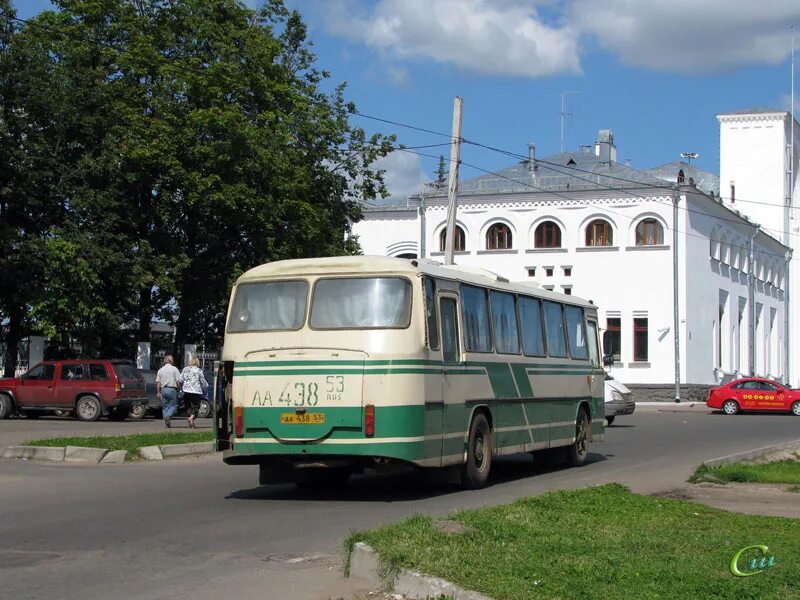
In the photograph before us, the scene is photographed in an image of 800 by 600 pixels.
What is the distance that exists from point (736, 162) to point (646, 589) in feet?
224

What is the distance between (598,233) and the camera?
2180 inches

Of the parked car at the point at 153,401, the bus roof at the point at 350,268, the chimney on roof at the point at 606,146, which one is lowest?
the parked car at the point at 153,401

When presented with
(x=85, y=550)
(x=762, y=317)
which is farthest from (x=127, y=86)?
(x=762, y=317)

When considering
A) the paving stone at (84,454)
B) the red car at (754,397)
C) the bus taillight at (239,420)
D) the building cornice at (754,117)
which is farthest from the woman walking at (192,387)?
the building cornice at (754,117)

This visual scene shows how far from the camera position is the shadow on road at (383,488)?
46.7 feet

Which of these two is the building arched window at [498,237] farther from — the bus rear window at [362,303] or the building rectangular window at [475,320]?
the bus rear window at [362,303]

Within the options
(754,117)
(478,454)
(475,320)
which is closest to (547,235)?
(754,117)

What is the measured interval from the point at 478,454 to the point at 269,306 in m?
3.48

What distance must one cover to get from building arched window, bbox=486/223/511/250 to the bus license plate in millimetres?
44269

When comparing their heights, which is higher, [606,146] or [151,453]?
[606,146]

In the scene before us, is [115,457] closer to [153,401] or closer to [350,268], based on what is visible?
[350,268]

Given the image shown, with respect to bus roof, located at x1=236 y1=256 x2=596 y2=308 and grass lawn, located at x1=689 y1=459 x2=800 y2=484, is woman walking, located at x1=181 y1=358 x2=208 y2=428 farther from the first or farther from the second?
grass lawn, located at x1=689 y1=459 x2=800 y2=484

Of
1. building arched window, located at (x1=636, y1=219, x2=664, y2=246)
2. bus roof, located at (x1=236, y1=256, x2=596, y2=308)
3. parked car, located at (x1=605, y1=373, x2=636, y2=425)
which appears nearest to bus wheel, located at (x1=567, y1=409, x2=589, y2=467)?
bus roof, located at (x1=236, y1=256, x2=596, y2=308)

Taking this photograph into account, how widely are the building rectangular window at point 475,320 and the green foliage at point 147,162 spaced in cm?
2242
